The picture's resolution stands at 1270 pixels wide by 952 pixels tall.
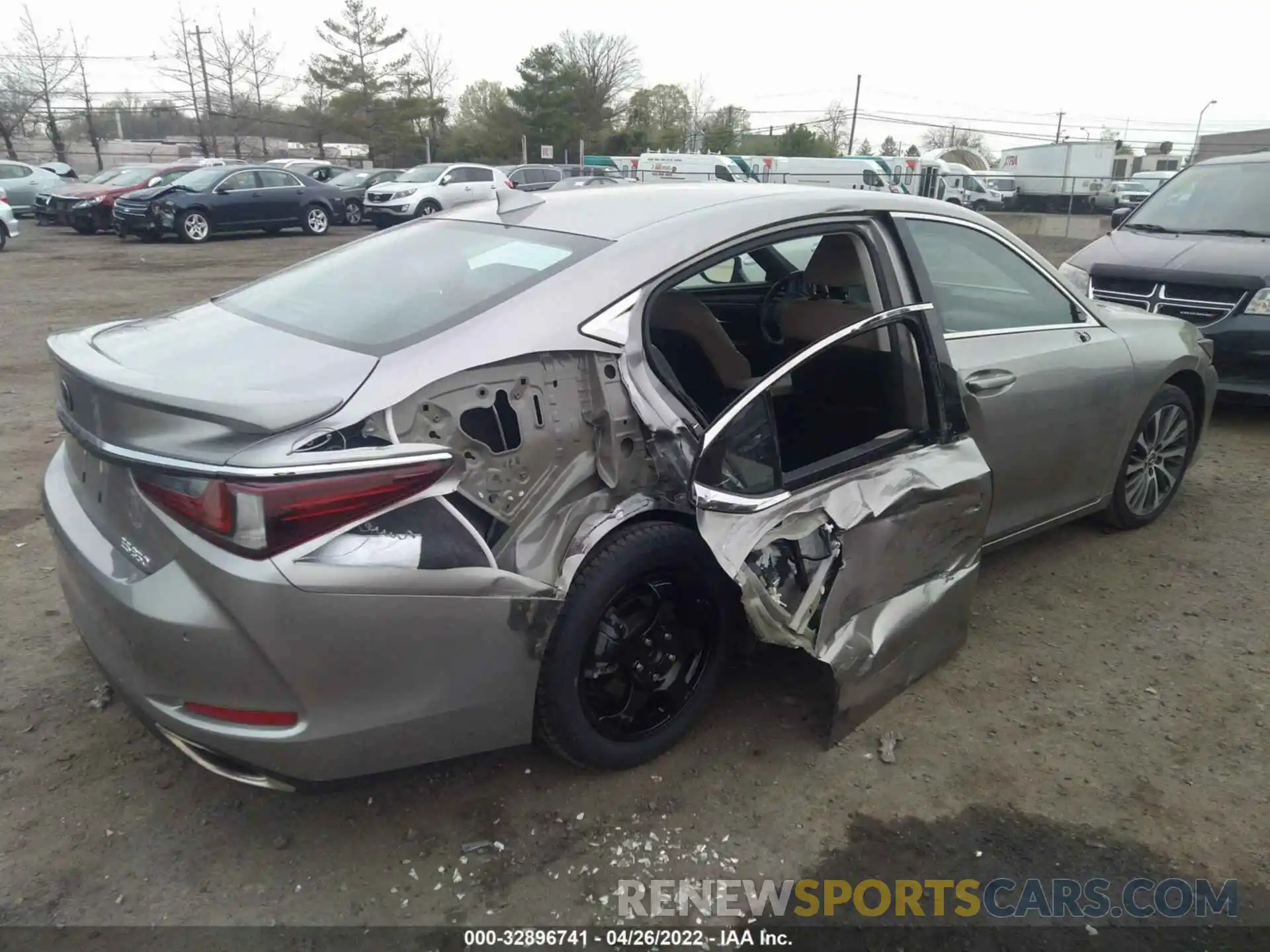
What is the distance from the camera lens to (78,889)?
222 centimetres

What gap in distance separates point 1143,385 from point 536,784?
3.24 metres

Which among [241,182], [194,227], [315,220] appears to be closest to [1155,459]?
[194,227]

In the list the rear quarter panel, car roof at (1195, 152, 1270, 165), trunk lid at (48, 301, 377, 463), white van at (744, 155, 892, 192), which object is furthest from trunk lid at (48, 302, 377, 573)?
white van at (744, 155, 892, 192)

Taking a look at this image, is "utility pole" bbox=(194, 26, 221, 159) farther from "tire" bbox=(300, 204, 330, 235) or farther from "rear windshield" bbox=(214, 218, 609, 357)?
"rear windshield" bbox=(214, 218, 609, 357)

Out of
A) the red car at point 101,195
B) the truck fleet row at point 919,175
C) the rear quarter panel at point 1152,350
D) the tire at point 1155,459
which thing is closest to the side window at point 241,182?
the red car at point 101,195

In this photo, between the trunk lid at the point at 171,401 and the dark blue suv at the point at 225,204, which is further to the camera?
the dark blue suv at the point at 225,204

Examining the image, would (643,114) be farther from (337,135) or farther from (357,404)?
(357,404)

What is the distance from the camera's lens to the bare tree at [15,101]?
1612 inches

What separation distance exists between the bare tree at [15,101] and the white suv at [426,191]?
28.8 meters

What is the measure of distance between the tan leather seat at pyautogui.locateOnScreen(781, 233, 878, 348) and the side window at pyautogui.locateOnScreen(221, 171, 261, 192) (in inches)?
750

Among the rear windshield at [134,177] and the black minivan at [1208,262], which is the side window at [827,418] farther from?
the rear windshield at [134,177]

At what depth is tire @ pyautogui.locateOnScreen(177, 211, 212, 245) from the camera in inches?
734

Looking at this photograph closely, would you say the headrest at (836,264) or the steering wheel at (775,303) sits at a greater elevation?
the headrest at (836,264)

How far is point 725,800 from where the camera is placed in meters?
2.58
